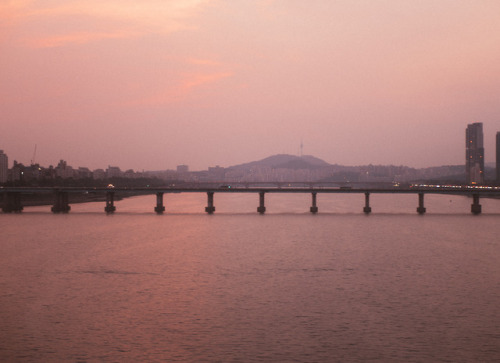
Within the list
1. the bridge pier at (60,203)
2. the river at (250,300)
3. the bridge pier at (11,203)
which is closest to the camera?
the river at (250,300)

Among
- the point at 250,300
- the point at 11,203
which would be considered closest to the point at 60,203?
the point at 11,203

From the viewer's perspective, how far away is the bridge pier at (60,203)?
13338cm

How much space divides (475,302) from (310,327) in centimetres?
1262

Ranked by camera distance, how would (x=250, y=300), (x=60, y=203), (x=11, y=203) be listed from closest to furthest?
(x=250, y=300)
(x=60, y=203)
(x=11, y=203)

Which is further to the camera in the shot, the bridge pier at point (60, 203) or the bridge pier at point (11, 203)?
the bridge pier at point (11, 203)

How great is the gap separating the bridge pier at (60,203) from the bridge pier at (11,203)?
43.5ft

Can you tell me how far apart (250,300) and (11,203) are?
12036 cm

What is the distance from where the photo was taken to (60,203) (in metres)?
135

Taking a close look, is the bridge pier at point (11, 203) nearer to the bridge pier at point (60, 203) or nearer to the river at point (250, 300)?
the bridge pier at point (60, 203)

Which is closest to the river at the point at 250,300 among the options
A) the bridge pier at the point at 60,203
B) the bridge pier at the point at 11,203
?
the bridge pier at the point at 60,203

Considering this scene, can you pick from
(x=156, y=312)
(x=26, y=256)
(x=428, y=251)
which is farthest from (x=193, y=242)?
(x=156, y=312)

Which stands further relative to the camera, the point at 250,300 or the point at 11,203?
the point at 11,203

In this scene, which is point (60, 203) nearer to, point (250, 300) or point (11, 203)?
point (11, 203)

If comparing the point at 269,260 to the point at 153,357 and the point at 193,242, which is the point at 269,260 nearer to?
the point at 193,242
